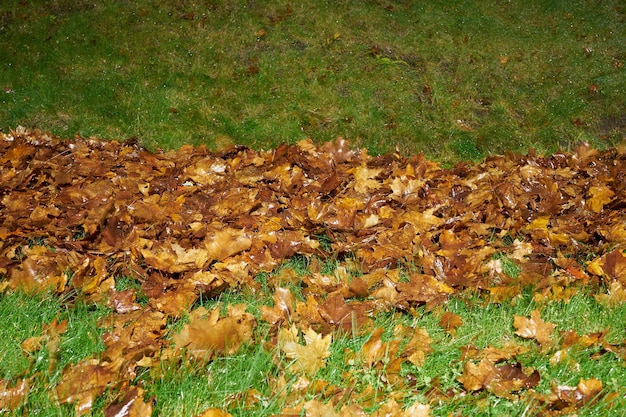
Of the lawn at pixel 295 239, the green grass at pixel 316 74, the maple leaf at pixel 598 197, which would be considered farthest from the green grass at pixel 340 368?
the green grass at pixel 316 74

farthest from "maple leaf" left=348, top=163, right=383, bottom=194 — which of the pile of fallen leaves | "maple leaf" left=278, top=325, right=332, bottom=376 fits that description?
"maple leaf" left=278, top=325, right=332, bottom=376

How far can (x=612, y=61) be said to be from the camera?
302 inches

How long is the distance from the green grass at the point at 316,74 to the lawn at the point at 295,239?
4cm

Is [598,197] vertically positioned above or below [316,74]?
above

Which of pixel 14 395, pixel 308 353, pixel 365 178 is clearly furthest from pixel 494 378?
pixel 365 178

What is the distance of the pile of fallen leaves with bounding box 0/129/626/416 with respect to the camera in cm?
187

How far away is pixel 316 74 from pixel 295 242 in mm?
4458

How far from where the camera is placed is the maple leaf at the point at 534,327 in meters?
2.09

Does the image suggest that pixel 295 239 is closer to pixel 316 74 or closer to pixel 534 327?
pixel 534 327

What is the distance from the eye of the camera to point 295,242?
2.82m

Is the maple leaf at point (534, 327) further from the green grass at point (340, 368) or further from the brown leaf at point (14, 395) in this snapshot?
the brown leaf at point (14, 395)

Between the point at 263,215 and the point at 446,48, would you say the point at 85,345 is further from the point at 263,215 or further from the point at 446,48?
the point at 446,48

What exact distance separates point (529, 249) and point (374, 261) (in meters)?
0.88

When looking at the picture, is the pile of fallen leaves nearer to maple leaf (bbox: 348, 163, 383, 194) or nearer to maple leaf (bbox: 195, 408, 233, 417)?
maple leaf (bbox: 348, 163, 383, 194)
